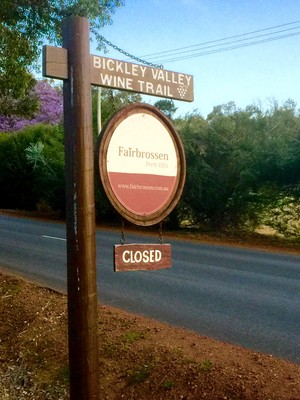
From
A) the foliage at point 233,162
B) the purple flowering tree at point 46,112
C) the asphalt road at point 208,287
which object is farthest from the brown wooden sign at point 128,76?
the purple flowering tree at point 46,112

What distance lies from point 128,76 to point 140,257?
43.5 inches

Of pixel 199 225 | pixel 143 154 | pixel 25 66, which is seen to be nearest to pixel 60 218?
pixel 199 225

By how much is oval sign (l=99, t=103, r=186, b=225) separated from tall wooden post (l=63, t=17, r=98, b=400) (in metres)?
0.13

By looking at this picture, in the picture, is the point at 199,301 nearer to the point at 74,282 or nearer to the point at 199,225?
the point at 74,282

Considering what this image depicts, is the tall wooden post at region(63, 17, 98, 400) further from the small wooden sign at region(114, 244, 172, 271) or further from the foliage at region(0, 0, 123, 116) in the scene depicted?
the foliage at region(0, 0, 123, 116)

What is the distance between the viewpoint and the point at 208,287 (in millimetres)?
10375

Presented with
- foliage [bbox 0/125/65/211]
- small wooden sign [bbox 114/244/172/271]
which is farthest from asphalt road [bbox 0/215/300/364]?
foliage [bbox 0/125/65/211]

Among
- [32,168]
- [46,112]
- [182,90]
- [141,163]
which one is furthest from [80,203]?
[46,112]

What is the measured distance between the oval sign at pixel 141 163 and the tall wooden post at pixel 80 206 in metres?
0.13

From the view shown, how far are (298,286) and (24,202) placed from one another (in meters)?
Answer: 23.1

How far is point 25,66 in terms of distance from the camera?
10.5m

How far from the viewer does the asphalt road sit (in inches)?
301

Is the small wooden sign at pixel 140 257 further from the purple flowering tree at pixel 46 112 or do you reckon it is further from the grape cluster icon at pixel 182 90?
the purple flowering tree at pixel 46 112

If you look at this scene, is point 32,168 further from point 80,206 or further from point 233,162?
point 80,206
